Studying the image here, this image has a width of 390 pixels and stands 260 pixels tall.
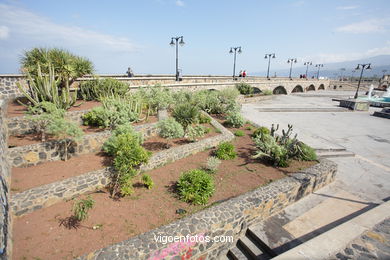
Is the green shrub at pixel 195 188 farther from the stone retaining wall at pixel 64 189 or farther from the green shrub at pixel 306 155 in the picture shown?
the green shrub at pixel 306 155

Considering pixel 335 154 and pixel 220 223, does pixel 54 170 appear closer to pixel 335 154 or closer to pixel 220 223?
pixel 220 223

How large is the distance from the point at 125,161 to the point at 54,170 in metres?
2.63

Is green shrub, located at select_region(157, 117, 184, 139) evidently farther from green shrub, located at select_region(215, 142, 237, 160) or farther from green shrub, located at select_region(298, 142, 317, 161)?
green shrub, located at select_region(298, 142, 317, 161)

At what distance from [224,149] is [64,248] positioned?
6418mm


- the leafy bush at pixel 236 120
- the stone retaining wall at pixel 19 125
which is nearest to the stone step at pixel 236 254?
the leafy bush at pixel 236 120

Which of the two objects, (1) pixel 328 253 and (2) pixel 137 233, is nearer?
(1) pixel 328 253

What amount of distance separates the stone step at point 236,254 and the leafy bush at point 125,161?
11.3ft

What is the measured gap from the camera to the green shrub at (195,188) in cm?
556

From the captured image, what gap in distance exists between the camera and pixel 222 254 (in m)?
4.98

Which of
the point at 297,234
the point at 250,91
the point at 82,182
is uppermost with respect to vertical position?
the point at 250,91

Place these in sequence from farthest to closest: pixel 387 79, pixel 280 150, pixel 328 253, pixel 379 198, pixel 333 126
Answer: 1. pixel 387 79
2. pixel 333 126
3. pixel 280 150
4. pixel 379 198
5. pixel 328 253

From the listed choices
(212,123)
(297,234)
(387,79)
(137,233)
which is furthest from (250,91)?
(387,79)

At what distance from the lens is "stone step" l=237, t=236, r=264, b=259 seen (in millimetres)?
4686

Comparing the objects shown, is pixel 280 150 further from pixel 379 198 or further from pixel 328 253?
pixel 328 253
